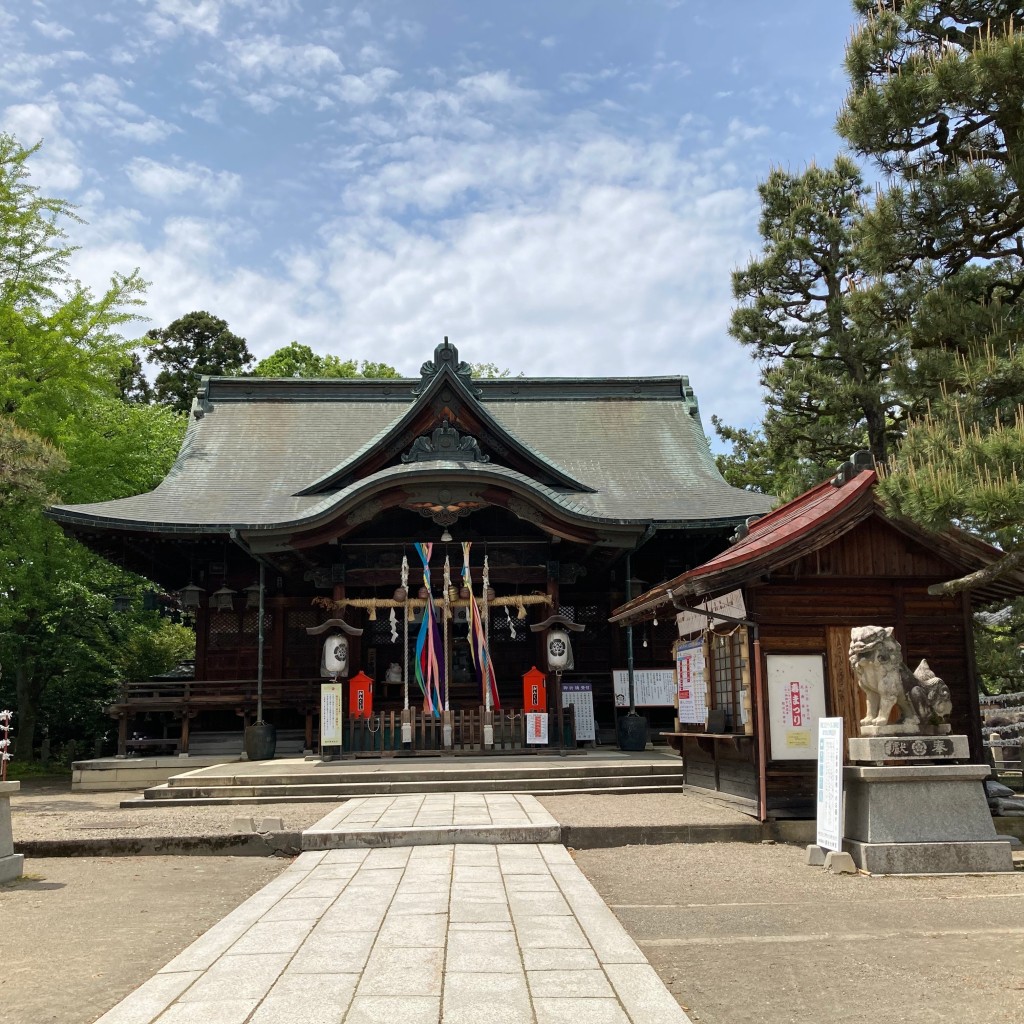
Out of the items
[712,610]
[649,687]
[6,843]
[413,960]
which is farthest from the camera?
[649,687]

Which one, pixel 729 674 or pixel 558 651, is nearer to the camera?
pixel 729 674

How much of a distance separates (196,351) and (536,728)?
36255 millimetres

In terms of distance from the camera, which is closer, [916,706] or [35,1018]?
[35,1018]

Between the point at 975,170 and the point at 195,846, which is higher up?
the point at 975,170

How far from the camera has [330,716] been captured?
15.0 m

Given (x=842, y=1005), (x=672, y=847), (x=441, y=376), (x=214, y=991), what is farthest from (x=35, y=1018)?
(x=441, y=376)

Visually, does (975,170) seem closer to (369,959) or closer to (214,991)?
(369,959)

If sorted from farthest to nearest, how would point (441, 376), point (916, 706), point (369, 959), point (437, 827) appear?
point (441, 376), point (437, 827), point (916, 706), point (369, 959)

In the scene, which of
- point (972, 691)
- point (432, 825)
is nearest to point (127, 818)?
point (432, 825)

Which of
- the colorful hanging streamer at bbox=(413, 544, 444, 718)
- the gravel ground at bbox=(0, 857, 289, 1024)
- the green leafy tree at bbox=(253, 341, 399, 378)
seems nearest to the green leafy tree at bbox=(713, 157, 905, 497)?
the colorful hanging streamer at bbox=(413, 544, 444, 718)

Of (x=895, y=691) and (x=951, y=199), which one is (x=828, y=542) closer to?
(x=895, y=691)

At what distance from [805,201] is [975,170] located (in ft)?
25.2

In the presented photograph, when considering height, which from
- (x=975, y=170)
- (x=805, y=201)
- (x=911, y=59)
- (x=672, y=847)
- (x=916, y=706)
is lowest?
(x=672, y=847)

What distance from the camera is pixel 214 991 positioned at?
455cm
